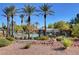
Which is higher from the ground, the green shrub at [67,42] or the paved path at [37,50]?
the green shrub at [67,42]

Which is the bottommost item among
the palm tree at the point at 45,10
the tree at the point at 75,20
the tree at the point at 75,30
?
the tree at the point at 75,30

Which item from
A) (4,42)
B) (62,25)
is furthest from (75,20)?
(4,42)

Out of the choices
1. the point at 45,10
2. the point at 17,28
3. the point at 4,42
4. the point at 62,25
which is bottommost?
the point at 4,42

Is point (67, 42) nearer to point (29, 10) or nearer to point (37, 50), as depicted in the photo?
point (37, 50)

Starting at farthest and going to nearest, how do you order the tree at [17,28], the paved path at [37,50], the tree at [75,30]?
the tree at [75,30] < the tree at [17,28] < the paved path at [37,50]

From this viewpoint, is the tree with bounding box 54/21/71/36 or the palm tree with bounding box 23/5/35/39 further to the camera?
the tree with bounding box 54/21/71/36

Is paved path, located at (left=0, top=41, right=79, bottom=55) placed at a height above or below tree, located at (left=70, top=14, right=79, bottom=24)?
below

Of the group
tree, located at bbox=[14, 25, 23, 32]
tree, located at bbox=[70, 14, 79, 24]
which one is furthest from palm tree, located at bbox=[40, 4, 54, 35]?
tree, located at bbox=[14, 25, 23, 32]

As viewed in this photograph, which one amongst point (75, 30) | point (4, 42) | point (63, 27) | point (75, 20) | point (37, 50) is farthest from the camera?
point (75, 30)

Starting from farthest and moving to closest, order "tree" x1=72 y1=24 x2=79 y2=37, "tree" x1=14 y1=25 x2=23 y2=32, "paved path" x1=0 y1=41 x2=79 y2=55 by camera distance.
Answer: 1. "tree" x1=72 y1=24 x2=79 y2=37
2. "tree" x1=14 y1=25 x2=23 y2=32
3. "paved path" x1=0 y1=41 x2=79 y2=55

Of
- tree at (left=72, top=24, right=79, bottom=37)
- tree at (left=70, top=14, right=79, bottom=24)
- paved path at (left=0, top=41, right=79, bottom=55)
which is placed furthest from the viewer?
tree at (left=72, top=24, right=79, bottom=37)

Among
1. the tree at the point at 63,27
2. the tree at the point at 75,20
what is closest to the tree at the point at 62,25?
the tree at the point at 63,27

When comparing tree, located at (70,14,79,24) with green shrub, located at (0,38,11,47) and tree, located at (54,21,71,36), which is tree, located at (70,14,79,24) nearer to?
tree, located at (54,21,71,36)

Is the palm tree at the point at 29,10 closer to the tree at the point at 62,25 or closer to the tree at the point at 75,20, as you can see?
the tree at the point at 62,25
